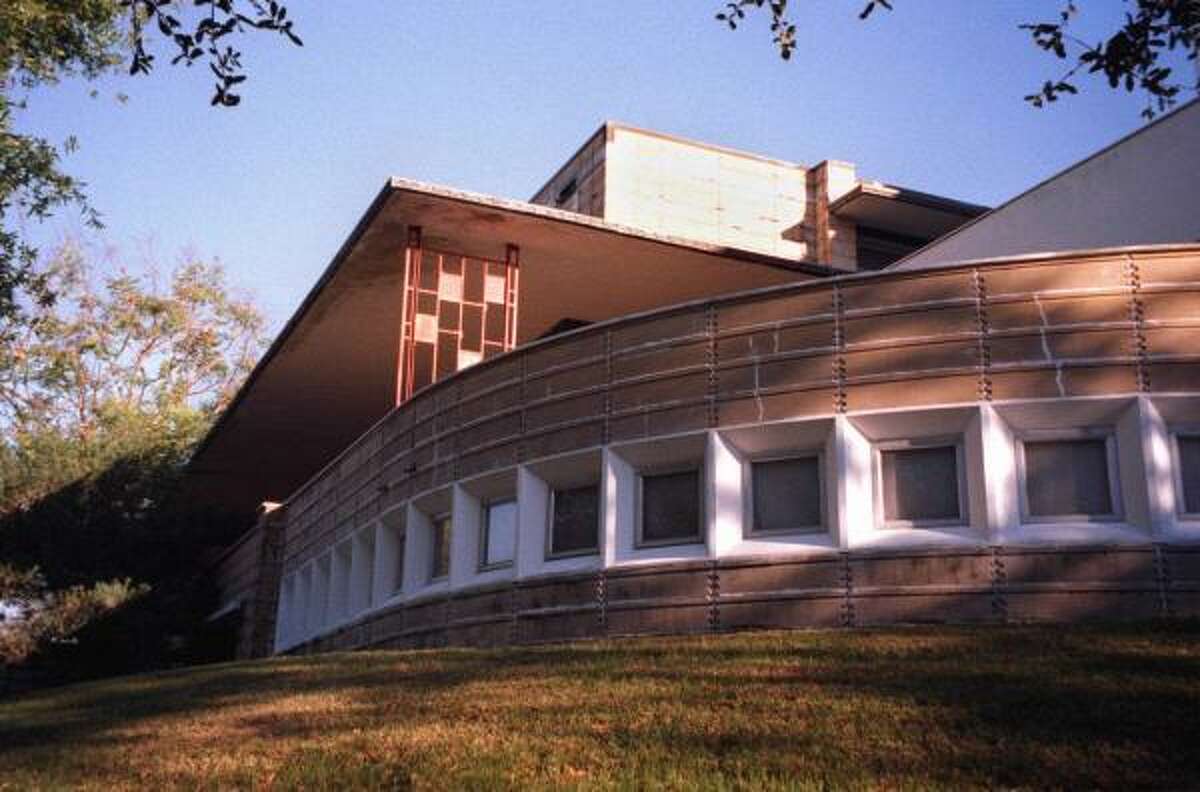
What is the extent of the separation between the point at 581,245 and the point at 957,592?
38.2ft

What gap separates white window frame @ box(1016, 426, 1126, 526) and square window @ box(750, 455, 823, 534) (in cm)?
243

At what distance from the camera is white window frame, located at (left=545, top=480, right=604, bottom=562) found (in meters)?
18.6

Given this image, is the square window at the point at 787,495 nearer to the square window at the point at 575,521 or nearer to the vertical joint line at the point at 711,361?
the vertical joint line at the point at 711,361

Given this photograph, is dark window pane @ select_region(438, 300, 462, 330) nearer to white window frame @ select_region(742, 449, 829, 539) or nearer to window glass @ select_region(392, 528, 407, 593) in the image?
window glass @ select_region(392, 528, 407, 593)

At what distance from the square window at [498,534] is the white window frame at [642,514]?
2268 mm

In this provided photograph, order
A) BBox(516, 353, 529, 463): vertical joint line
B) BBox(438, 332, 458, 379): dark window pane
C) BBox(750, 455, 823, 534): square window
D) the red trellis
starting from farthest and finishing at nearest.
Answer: BBox(438, 332, 458, 379): dark window pane < the red trellis < BBox(516, 353, 529, 463): vertical joint line < BBox(750, 455, 823, 534): square window

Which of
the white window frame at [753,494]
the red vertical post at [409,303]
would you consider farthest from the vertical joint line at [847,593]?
the red vertical post at [409,303]

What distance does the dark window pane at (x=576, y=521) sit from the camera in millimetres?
18891

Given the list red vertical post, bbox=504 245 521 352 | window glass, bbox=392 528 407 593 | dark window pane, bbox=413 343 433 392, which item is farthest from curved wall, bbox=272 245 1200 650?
dark window pane, bbox=413 343 433 392

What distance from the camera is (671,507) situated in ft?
59.5

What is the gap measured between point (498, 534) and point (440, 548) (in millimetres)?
1975

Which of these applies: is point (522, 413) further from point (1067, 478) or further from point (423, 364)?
point (423, 364)

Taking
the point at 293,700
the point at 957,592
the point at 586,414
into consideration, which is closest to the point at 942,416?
the point at 957,592

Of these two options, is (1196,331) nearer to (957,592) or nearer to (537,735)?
(957,592)
